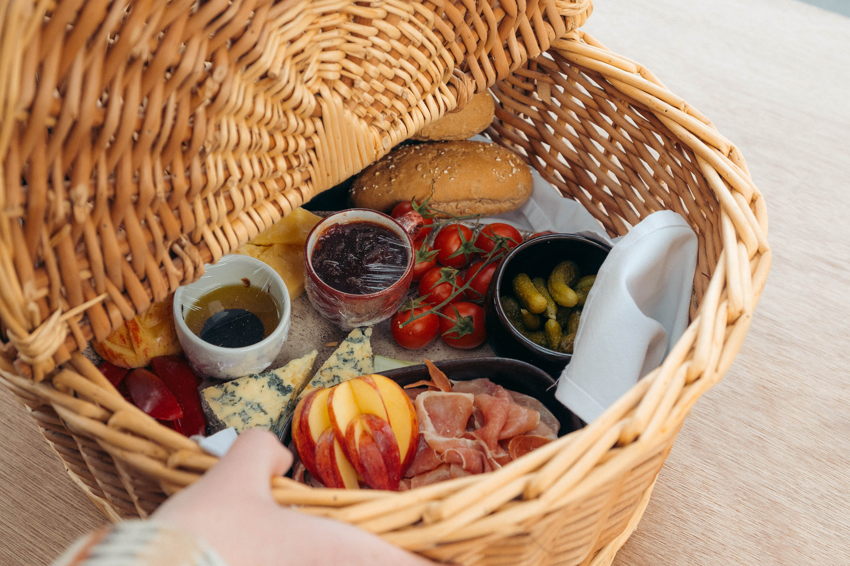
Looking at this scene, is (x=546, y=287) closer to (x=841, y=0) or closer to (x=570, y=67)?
(x=570, y=67)

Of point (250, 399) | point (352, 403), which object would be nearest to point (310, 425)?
point (352, 403)

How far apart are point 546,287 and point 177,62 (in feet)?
1.82

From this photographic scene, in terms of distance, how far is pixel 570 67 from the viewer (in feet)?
2.88

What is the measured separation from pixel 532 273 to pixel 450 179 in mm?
216

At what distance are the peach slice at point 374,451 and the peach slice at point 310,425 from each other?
0.12 feet

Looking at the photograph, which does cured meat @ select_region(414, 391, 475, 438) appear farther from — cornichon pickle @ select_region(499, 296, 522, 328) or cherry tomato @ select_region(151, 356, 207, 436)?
cherry tomato @ select_region(151, 356, 207, 436)

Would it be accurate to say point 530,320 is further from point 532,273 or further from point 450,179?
point 450,179

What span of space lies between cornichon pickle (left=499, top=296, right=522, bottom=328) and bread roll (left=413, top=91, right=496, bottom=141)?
0.32 m

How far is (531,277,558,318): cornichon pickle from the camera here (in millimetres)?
799

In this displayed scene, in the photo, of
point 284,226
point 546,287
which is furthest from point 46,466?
point 546,287

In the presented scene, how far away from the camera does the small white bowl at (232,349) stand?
2.34ft

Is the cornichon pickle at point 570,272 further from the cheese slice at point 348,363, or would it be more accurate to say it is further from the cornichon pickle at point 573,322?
the cheese slice at point 348,363

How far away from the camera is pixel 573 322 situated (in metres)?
0.80

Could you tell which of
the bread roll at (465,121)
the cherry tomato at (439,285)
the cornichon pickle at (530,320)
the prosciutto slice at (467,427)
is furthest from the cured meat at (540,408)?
the bread roll at (465,121)
